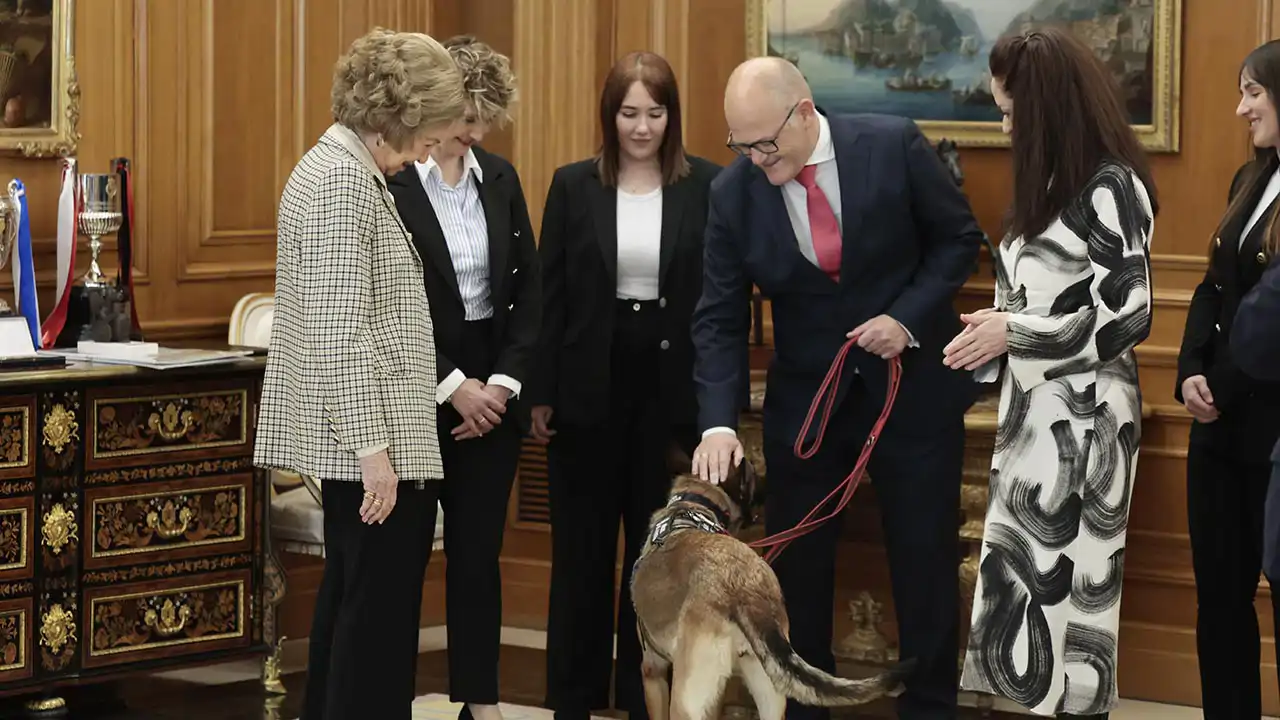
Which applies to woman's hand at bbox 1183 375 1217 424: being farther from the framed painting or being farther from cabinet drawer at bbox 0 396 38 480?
cabinet drawer at bbox 0 396 38 480

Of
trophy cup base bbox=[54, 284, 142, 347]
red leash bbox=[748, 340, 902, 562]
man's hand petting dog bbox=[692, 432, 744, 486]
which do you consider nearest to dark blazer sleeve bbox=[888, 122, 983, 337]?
red leash bbox=[748, 340, 902, 562]

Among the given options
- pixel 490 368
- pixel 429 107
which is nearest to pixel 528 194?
pixel 490 368

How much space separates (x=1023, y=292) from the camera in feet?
11.9

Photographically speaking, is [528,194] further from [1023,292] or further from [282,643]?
[1023,292]

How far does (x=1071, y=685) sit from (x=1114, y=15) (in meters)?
2.52

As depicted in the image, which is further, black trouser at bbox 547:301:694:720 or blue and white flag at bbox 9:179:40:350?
blue and white flag at bbox 9:179:40:350

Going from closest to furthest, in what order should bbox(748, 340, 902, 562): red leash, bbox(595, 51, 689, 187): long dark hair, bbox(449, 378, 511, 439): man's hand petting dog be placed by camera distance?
bbox(748, 340, 902, 562): red leash → bbox(449, 378, 511, 439): man's hand petting dog → bbox(595, 51, 689, 187): long dark hair

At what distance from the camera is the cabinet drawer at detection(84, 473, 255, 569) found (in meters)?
4.91

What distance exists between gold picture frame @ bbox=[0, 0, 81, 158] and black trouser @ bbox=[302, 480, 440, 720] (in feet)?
6.95

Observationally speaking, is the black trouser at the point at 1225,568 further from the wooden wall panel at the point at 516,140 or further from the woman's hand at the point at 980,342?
the wooden wall panel at the point at 516,140

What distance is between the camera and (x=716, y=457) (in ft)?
12.9

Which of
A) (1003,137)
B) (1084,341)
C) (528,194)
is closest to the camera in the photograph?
(1084,341)

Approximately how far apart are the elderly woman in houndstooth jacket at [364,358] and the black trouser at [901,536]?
0.91m

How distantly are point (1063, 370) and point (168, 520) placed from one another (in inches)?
103
